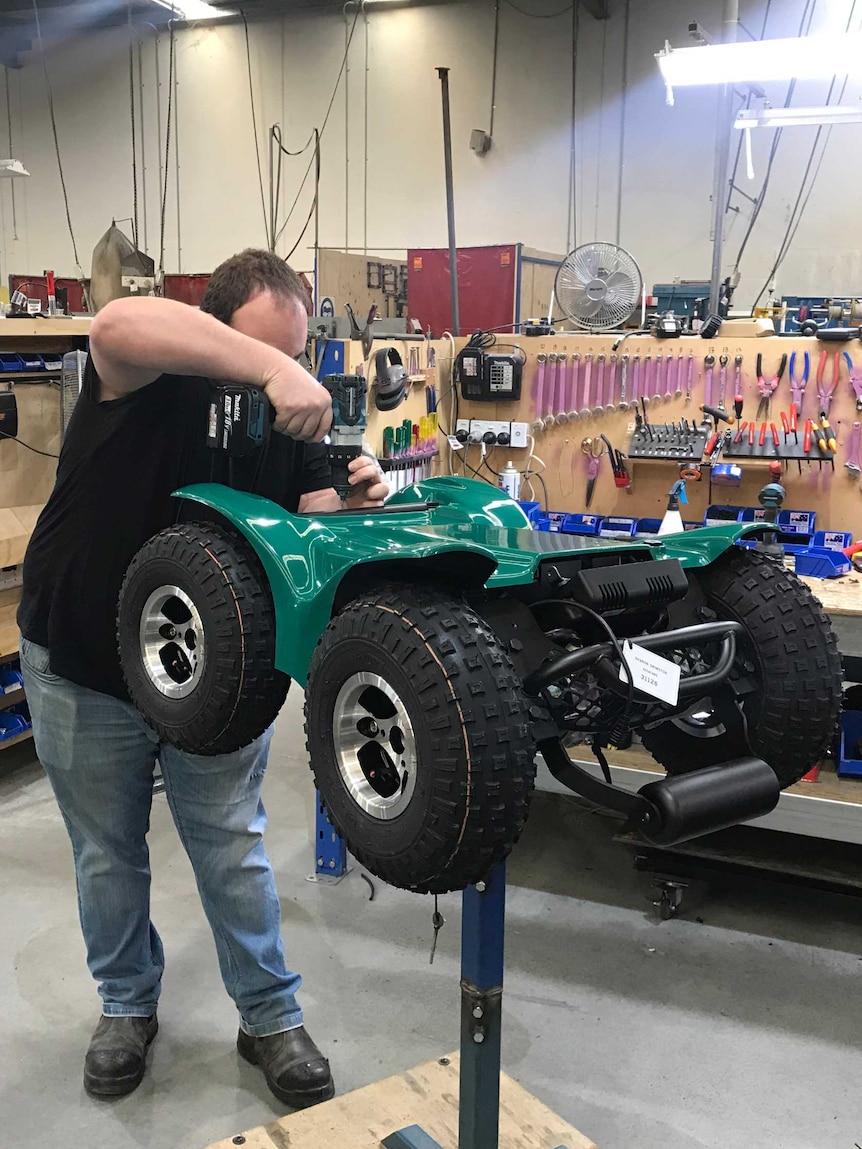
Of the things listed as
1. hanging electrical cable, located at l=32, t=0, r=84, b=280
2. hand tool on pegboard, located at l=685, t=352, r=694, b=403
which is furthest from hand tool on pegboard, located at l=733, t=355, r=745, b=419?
hanging electrical cable, located at l=32, t=0, r=84, b=280

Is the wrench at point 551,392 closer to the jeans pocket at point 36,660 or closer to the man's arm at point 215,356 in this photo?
the jeans pocket at point 36,660

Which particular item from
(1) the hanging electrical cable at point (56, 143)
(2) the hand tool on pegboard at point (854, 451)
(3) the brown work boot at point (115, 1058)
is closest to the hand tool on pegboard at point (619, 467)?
(2) the hand tool on pegboard at point (854, 451)

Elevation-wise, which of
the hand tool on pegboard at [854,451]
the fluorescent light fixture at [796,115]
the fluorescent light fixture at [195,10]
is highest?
the fluorescent light fixture at [195,10]

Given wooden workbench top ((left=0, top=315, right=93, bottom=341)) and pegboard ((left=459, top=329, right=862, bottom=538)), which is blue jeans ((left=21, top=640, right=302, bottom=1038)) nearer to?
wooden workbench top ((left=0, top=315, right=93, bottom=341))

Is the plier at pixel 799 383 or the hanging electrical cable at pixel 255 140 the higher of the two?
Result: the hanging electrical cable at pixel 255 140

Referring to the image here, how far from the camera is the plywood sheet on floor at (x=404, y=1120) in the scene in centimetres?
149

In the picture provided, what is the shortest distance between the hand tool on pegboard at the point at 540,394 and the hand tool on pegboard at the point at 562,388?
0.15 feet

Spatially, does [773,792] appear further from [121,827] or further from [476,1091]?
[121,827]

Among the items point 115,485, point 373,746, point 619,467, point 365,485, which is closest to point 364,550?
point 373,746

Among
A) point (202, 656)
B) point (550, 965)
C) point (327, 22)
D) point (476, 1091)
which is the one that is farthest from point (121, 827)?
point (327, 22)

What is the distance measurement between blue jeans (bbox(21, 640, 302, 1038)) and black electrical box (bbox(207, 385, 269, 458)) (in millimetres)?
667

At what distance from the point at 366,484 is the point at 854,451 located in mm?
2100

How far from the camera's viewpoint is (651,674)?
0.84 m

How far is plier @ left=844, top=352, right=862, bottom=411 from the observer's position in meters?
2.83
